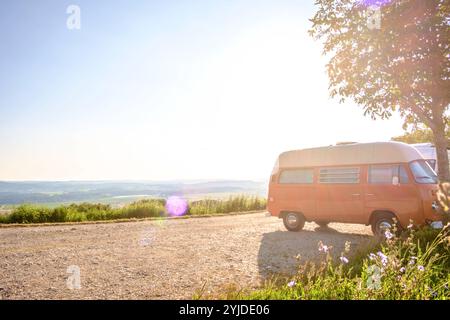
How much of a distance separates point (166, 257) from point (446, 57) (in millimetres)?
12225

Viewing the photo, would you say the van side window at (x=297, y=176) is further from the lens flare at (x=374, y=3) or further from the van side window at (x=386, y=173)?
the lens flare at (x=374, y=3)

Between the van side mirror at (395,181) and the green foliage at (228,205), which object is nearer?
the van side mirror at (395,181)

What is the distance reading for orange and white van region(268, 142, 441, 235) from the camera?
383 inches

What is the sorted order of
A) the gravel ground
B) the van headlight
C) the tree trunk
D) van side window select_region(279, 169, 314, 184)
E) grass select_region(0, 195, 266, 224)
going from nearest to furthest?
the gravel ground < the van headlight < van side window select_region(279, 169, 314, 184) < the tree trunk < grass select_region(0, 195, 266, 224)

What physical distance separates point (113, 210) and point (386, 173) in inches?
512

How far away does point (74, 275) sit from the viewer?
6.71 m

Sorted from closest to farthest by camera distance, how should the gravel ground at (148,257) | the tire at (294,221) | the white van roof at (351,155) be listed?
1. the gravel ground at (148,257)
2. the white van roof at (351,155)
3. the tire at (294,221)

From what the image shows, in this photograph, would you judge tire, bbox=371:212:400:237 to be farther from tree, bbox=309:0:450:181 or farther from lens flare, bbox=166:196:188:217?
lens flare, bbox=166:196:188:217

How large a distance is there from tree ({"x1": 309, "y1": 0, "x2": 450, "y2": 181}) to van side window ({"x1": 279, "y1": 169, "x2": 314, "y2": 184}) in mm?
4222

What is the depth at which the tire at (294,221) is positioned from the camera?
12.3 metres

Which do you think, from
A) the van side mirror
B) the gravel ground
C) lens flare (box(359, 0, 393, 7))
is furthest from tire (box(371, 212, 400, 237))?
lens flare (box(359, 0, 393, 7))

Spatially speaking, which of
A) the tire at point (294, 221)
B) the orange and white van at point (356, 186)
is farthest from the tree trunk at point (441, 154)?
the tire at point (294, 221)

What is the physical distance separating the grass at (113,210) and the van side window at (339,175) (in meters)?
9.61
